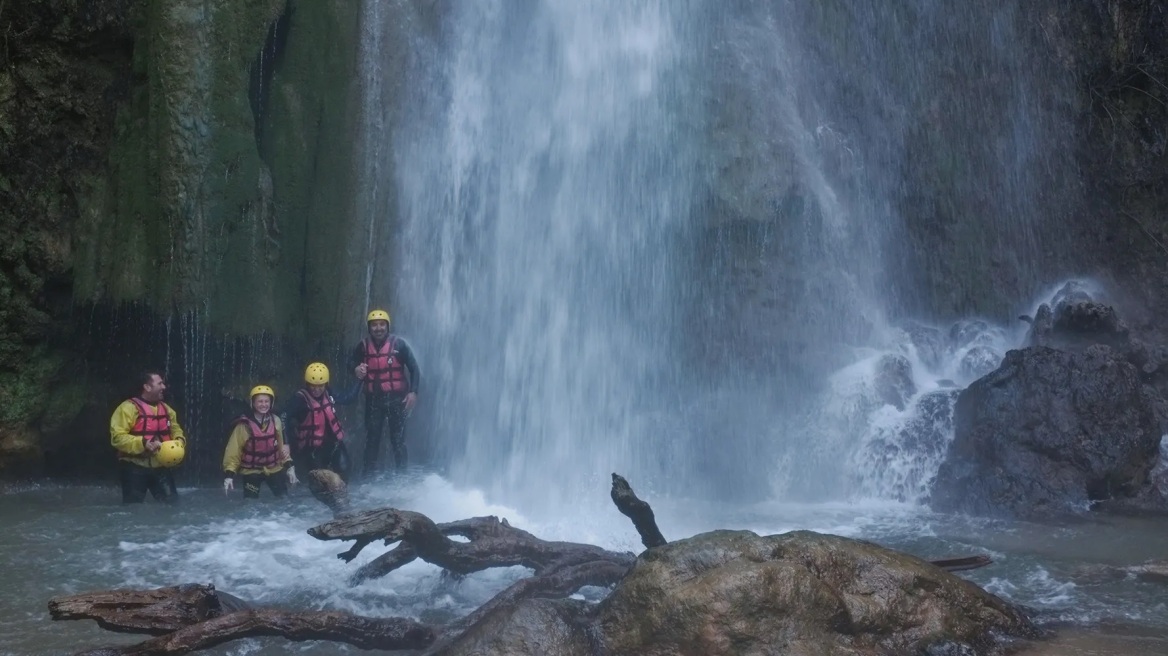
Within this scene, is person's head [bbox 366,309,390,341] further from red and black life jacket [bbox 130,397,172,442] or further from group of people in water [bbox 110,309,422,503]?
red and black life jacket [bbox 130,397,172,442]

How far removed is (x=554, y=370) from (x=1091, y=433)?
5647 millimetres

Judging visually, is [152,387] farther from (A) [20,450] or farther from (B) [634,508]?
(B) [634,508]

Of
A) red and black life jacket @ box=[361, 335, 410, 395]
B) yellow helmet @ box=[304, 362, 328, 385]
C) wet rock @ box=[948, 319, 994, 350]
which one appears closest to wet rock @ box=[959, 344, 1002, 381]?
wet rock @ box=[948, 319, 994, 350]

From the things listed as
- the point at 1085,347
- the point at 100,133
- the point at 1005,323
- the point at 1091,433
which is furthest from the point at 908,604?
the point at 100,133

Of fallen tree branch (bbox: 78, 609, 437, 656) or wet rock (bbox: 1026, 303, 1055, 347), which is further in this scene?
wet rock (bbox: 1026, 303, 1055, 347)

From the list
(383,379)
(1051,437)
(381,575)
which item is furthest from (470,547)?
(1051,437)

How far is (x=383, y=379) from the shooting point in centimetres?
1000

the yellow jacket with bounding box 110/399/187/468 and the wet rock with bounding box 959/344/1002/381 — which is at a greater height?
the wet rock with bounding box 959/344/1002/381

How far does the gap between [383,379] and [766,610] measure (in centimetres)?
669

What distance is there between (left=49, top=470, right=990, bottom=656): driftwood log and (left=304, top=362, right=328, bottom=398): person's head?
3.94 m

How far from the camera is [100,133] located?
9.80m

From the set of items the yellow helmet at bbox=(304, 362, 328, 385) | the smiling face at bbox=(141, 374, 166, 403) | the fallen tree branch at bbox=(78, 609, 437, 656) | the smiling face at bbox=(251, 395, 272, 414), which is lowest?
the fallen tree branch at bbox=(78, 609, 437, 656)

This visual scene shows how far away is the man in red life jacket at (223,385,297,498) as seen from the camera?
887 centimetres

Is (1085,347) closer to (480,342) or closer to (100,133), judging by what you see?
(480,342)
